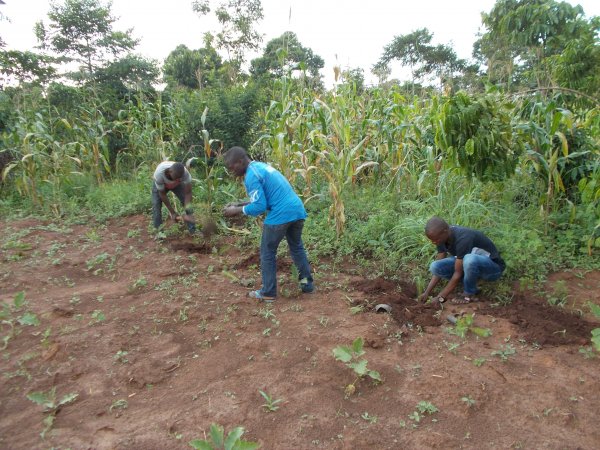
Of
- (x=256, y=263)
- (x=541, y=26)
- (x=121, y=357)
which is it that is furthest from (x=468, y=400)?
(x=541, y=26)

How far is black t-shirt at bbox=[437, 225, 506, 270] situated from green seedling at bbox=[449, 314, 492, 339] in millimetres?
620

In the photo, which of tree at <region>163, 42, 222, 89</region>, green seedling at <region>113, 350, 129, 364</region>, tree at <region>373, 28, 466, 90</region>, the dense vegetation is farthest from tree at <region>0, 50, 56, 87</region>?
tree at <region>373, 28, 466, 90</region>

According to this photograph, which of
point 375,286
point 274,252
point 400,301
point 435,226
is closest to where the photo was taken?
point 435,226

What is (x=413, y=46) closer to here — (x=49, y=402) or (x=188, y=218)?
(x=188, y=218)

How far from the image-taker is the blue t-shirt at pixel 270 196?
3.71 metres

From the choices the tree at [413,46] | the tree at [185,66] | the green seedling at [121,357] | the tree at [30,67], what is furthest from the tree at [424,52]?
the green seedling at [121,357]

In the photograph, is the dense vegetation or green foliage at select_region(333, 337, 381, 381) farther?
the dense vegetation

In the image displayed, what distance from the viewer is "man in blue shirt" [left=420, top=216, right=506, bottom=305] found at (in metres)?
3.66

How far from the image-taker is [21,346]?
3275 millimetres

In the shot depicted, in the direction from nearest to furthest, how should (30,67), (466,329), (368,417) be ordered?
(368,417) → (466,329) → (30,67)

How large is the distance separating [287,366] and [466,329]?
1.46m

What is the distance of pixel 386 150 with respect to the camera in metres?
6.60

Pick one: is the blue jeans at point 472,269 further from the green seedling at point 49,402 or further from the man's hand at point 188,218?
the man's hand at point 188,218

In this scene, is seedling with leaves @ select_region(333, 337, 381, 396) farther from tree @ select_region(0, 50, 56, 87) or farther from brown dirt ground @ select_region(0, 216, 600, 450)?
tree @ select_region(0, 50, 56, 87)
